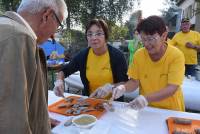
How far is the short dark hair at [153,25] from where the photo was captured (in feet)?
5.81

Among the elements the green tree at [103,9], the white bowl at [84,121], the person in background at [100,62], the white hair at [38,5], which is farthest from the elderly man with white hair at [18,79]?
the green tree at [103,9]

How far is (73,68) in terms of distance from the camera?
8.14 feet

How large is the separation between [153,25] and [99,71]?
0.73 m

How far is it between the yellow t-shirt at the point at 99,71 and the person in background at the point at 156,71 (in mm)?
232

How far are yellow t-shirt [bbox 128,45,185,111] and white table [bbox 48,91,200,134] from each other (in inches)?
4.5

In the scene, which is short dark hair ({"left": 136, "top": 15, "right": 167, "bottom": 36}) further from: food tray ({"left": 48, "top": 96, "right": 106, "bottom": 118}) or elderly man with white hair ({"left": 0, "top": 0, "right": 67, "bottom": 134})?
elderly man with white hair ({"left": 0, "top": 0, "right": 67, "bottom": 134})

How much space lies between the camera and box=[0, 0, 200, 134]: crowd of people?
76 centimetres

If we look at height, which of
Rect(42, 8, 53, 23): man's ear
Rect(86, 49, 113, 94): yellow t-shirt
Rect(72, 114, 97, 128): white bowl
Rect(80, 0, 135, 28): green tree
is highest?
Rect(80, 0, 135, 28): green tree

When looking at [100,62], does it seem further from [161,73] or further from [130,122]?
[130,122]

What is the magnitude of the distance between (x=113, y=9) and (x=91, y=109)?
28.0 feet

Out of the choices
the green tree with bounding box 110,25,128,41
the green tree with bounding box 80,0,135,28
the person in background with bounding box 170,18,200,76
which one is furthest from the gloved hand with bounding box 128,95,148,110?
the green tree with bounding box 110,25,128,41

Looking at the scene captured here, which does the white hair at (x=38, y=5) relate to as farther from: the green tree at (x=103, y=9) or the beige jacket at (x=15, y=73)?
the green tree at (x=103, y=9)

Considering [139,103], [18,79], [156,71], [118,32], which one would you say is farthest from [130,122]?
[118,32]

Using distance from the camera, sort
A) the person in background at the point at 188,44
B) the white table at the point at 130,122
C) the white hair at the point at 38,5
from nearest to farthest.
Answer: the white hair at the point at 38,5
the white table at the point at 130,122
the person in background at the point at 188,44
